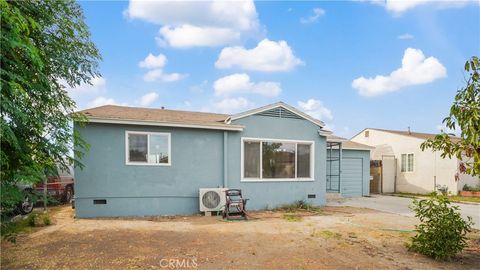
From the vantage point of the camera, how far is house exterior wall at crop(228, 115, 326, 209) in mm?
10154

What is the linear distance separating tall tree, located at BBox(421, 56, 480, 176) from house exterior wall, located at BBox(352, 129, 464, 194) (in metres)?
12.9

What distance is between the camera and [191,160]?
9.67 metres

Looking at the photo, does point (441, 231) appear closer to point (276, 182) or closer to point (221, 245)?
point (221, 245)

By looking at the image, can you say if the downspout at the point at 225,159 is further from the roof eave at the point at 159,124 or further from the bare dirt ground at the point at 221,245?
the bare dirt ground at the point at 221,245

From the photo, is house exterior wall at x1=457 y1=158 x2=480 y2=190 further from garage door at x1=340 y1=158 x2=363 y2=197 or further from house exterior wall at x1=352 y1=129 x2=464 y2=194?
garage door at x1=340 y1=158 x2=363 y2=197

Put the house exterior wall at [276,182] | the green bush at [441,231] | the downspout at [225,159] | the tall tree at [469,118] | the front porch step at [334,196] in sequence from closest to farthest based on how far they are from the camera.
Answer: the tall tree at [469,118] < the green bush at [441,231] < the downspout at [225,159] < the house exterior wall at [276,182] < the front porch step at [334,196]

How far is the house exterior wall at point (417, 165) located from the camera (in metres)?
16.7

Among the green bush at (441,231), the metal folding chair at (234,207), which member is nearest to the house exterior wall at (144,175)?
the metal folding chair at (234,207)

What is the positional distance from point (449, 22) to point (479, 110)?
7039 millimetres

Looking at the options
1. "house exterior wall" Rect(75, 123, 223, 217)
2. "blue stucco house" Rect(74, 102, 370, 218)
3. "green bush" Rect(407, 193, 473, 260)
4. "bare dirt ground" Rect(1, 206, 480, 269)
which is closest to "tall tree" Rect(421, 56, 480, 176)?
"green bush" Rect(407, 193, 473, 260)

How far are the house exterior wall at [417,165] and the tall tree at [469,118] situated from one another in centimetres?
1285

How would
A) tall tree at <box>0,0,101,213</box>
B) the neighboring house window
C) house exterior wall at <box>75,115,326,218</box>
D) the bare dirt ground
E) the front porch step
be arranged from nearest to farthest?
tall tree at <box>0,0,101,213</box> → the bare dirt ground → house exterior wall at <box>75,115,326,218</box> → the front porch step → the neighboring house window

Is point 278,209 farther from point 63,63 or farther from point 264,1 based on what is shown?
point 63,63

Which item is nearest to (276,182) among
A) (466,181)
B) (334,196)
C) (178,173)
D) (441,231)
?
(178,173)
